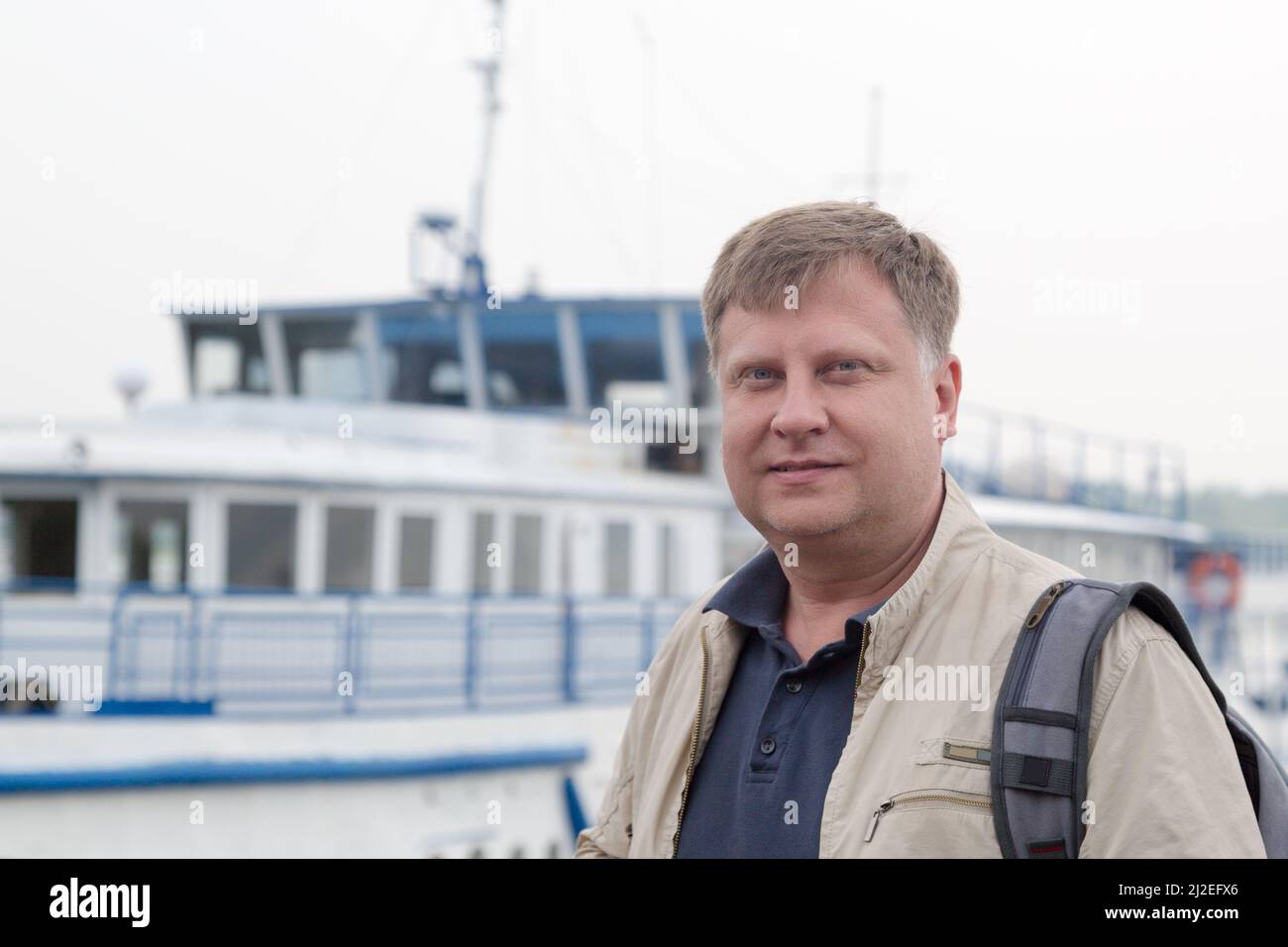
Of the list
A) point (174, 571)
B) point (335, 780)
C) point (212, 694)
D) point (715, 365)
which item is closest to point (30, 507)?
point (174, 571)

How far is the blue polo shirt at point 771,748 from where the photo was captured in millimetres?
1847

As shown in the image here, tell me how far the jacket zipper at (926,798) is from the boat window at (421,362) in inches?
429

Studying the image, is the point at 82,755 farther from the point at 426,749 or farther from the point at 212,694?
the point at 426,749

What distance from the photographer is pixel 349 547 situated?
891 centimetres

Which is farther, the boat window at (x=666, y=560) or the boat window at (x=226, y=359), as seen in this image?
the boat window at (x=226, y=359)

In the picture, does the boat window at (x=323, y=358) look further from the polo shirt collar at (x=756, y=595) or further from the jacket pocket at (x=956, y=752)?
the jacket pocket at (x=956, y=752)

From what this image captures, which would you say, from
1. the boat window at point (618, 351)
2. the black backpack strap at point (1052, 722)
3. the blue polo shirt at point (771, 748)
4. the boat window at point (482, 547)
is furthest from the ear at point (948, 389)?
the boat window at point (618, 351)

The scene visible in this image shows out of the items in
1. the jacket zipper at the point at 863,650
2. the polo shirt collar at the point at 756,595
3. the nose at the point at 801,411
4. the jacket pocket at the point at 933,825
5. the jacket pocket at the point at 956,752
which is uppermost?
the nose at the point at 801,411

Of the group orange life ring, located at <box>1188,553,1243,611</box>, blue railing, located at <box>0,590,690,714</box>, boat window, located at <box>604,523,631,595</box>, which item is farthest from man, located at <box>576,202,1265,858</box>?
orange life ring, located at <box>1188,553,1243,611</box>

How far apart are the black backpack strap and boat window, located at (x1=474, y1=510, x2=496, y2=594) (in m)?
8.01

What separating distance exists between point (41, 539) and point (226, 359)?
15.5 feet

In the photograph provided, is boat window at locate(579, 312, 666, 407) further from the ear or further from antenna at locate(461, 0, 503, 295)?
the ear

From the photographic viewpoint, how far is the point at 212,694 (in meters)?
7.52

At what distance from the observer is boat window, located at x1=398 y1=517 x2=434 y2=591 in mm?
9125
